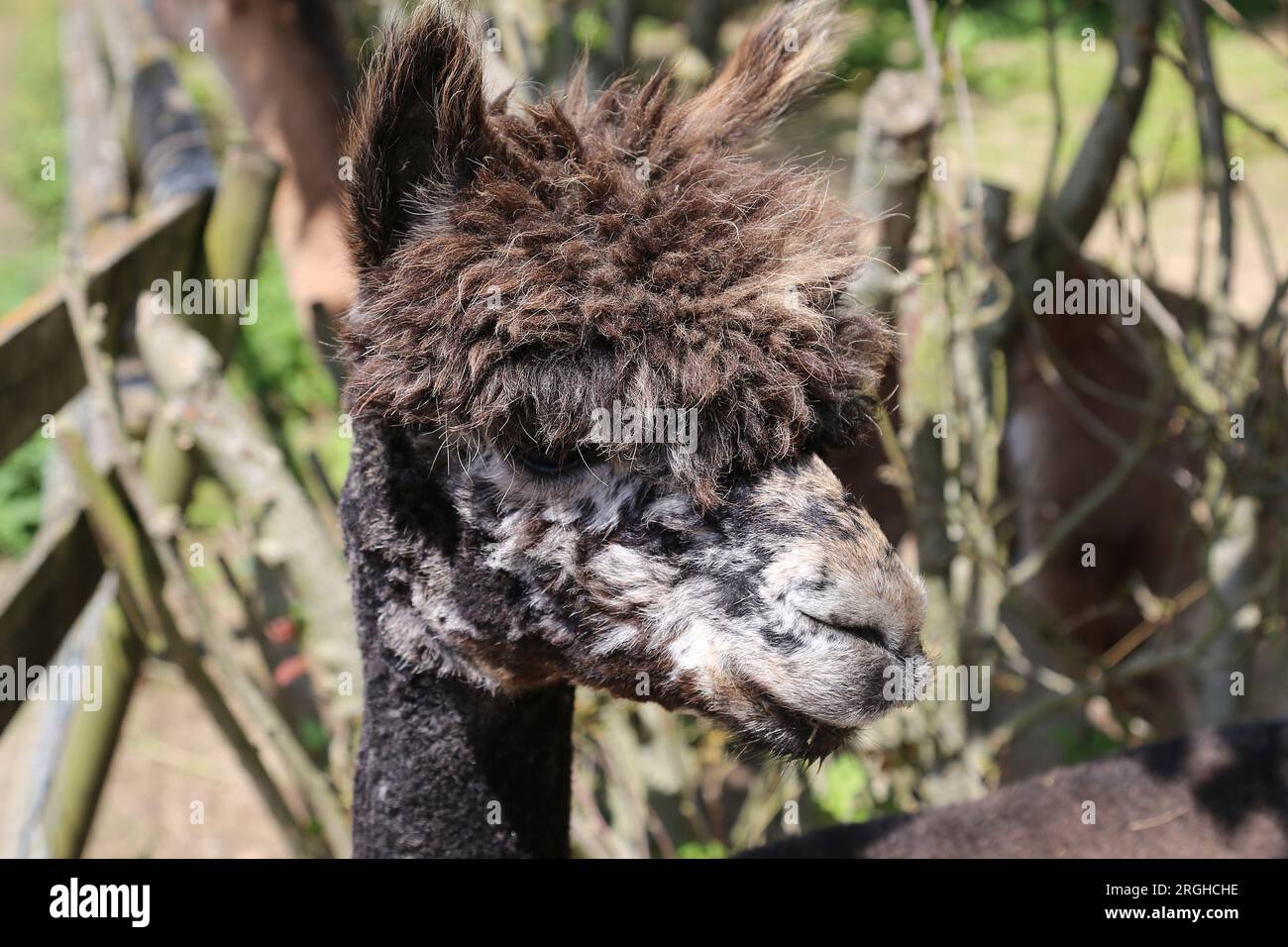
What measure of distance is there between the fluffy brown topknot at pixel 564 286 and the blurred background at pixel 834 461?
0.86ft

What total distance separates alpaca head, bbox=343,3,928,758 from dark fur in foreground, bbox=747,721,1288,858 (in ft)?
2.36

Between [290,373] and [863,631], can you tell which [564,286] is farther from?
[290,373]

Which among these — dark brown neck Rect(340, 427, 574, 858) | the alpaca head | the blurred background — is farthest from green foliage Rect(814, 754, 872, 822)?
the alpaca head

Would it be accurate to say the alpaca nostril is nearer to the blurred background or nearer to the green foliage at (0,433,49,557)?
the blurred background

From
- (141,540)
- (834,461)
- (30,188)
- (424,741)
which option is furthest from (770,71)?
(30,188)

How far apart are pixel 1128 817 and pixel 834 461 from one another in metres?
1.05

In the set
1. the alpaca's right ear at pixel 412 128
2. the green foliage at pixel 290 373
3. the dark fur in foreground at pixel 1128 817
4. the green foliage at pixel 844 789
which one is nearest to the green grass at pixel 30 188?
the green foliage at pixel 290 373

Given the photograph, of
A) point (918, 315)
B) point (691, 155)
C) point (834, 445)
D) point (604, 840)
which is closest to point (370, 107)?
point (691, 155)

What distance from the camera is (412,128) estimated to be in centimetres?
169

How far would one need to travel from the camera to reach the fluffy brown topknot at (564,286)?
162 cm

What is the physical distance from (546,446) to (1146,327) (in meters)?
2.37

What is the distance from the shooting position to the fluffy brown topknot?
1.62 metres

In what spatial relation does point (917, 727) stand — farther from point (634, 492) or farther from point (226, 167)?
point (226, 167)

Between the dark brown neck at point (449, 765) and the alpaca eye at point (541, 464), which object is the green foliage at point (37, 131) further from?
the alpaca eye at point (541, 464)
